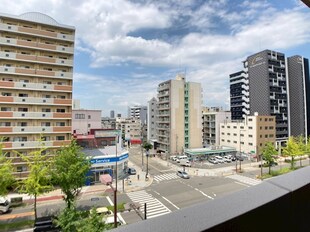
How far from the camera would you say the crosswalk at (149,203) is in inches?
521

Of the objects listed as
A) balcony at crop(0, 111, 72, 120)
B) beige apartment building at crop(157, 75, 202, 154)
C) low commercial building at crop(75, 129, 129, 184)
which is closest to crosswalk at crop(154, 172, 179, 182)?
low commercial building at crop(75, 129, 129, 184)

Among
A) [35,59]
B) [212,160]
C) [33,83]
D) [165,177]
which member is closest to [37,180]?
[33,83]

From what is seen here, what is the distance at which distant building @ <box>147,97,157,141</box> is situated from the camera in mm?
40812

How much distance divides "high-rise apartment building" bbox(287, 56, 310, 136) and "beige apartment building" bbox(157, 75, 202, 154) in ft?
54.4

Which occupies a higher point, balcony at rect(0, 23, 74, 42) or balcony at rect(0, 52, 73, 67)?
balcony at rect(0, 23, 74, 42)

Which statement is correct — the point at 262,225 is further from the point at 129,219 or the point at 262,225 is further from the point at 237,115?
the point at 237,115

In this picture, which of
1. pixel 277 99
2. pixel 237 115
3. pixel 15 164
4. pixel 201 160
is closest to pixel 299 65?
pixel 277 99

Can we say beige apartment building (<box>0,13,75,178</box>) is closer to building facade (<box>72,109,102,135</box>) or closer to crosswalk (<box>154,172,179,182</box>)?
crosswalk (<box>154,172,179,182</box>)

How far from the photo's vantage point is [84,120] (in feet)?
97.4

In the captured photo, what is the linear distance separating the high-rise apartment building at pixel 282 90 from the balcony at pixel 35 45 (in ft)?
96.6

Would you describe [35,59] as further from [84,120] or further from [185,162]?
[185,162]

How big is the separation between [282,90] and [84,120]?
3222 centimetres

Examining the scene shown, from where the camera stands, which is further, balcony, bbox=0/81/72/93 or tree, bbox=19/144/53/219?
balcony, bbox=0/81/72/93

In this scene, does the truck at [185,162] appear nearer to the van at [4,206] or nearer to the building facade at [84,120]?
the building facade at [84,120]
